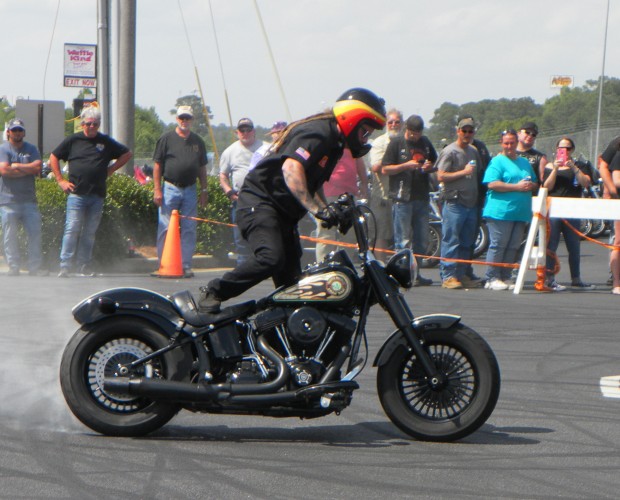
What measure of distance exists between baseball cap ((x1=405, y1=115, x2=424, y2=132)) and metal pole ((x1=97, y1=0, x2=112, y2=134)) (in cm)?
596

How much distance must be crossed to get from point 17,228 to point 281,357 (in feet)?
28.4

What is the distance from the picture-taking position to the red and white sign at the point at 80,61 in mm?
18078

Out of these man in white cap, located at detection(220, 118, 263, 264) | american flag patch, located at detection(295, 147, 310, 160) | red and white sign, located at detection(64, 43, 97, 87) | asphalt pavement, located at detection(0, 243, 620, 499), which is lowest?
asphalt pavement, located at detection(0, 243, 620, 499)

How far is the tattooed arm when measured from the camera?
5902 mm

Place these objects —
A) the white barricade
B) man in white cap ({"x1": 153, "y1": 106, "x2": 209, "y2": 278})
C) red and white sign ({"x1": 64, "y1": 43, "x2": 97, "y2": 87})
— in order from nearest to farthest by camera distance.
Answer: the white barricade → man in white cap ({"x1": 153, "y1": 106, "x2": 209, "y2": 278}) → red and white sign ({"x1": 64, "y1": 43, "x2": 97, "y2": 87})

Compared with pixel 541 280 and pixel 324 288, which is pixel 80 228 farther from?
pixel 324 288

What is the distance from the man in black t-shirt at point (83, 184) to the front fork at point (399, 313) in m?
8.19

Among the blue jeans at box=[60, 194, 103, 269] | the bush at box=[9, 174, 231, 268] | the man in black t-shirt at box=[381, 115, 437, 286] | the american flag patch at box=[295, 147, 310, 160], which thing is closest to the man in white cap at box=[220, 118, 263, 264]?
the bush at box=[9, 174, 231, 268]

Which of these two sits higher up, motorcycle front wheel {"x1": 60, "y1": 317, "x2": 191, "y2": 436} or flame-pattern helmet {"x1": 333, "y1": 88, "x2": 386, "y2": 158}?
flame-pattern helmet {"x1": 333, "y1": 88, "x2": 386, "y2": 158}

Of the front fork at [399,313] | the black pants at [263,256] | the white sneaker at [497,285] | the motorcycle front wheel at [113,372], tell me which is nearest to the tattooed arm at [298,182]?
the black pants at [263,256]

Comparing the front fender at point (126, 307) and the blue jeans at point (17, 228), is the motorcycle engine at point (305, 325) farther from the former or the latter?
the blue jeans at point (17, 228)

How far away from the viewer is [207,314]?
596cm

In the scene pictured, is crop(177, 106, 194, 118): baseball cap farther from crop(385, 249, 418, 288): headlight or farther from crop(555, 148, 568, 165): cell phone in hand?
crop(385, 249, 418, 288): headlight

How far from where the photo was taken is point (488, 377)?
19.2 ft
